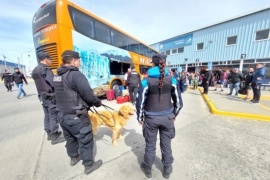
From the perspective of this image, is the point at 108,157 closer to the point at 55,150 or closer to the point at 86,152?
the point at 86,152

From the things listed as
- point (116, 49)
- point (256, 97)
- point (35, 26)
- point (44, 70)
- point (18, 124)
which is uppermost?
point (35, 26)

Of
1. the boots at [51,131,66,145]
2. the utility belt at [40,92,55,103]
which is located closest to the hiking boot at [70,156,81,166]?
the boots at [51,131,66,145]

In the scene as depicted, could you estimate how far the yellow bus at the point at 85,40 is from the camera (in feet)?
15.9

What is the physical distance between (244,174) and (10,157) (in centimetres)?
418

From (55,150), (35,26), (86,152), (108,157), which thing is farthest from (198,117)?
(35,26)

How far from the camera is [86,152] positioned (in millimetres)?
2094

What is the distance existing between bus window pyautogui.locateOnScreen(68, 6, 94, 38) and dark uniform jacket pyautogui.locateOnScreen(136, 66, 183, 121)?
15.7 feet

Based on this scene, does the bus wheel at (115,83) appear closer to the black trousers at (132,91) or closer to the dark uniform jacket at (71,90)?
the black trousers at (132,91)

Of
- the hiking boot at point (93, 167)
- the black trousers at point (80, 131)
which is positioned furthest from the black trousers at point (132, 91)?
the black trousers at point (80, 131)

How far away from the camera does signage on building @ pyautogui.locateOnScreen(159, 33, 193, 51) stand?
19153 millimetres

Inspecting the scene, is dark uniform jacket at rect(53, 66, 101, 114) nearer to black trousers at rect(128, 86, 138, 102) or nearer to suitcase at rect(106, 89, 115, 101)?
black trousers at rect(128, 86, 138, 102)

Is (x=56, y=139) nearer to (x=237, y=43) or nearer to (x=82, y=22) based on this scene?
(x=82, y=22)

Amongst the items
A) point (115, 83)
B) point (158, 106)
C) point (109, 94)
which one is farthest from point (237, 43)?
point (158, 106)

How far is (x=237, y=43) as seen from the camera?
46.5 ft
